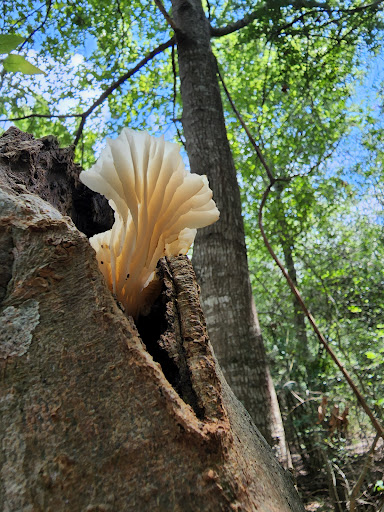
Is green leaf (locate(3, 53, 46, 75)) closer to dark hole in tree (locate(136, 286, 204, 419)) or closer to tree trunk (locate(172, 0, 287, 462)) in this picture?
dark hole in tree (locate(136, 286, 204, 419))

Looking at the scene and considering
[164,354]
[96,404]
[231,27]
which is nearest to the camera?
[96,404]

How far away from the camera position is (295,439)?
6.54 meters

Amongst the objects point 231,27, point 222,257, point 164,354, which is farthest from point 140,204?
point 231,27

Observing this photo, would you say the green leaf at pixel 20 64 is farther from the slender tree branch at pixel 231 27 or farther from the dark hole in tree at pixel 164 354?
the slender tree branch at pixel 231 27

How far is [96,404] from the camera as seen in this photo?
521 millimetres

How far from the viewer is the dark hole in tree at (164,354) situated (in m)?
0.60

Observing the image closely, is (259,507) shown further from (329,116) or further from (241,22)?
(329,116)

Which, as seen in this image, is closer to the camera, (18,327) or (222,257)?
(18,327)

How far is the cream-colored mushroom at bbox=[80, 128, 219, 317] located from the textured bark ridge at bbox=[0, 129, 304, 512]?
0.09 m

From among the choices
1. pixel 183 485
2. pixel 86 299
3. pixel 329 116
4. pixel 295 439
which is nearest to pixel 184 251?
pixel 86 299

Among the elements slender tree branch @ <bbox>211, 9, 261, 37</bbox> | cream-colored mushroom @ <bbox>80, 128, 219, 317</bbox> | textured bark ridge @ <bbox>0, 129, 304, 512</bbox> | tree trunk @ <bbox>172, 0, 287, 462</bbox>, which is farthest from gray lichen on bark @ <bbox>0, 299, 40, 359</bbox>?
slender tree branch @ <bbox>211, 9, 261, 37</bbox>

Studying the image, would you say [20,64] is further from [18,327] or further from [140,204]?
[18,327]

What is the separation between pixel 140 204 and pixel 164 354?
27cm

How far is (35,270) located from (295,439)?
6814mm
